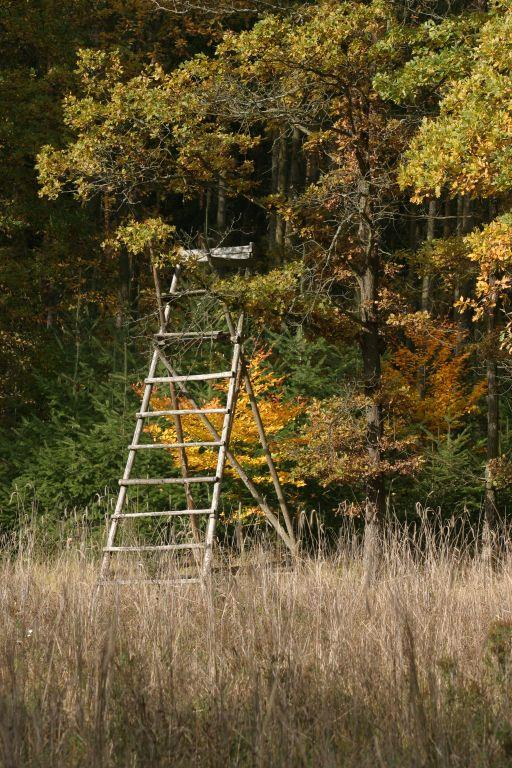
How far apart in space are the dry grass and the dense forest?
188cm

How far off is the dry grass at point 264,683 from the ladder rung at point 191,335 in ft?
12.1

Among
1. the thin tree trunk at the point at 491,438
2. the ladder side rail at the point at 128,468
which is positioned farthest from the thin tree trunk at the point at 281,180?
the ladder side rail at the point at 128,468

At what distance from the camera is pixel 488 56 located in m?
8.98

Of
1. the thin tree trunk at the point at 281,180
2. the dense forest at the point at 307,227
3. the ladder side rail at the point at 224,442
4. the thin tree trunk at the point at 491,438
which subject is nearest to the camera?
the ladder side rail at the point at 224,442

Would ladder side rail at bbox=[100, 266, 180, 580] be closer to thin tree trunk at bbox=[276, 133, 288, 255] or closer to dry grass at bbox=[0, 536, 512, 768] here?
dry grass at bbox=[0, 536, 512, 768]

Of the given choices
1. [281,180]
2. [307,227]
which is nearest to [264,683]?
[307,227]

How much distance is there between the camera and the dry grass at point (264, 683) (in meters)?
3.85

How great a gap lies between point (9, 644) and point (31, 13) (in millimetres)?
13532

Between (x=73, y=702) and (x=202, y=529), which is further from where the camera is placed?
(x=202, y=529)

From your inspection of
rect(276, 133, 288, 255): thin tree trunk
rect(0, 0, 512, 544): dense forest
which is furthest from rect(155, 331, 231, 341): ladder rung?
rect(276, 133, 288, 255): thin tree trunk

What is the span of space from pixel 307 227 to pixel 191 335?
5.85 feet

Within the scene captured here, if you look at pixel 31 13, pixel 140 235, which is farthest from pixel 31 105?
pixel 140 235

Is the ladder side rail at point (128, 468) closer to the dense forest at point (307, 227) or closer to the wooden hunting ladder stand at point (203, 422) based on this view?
the wooden hunting ladder stand at point (203, 422)

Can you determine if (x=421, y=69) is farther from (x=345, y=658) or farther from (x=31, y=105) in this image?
(x=31, y=105)
